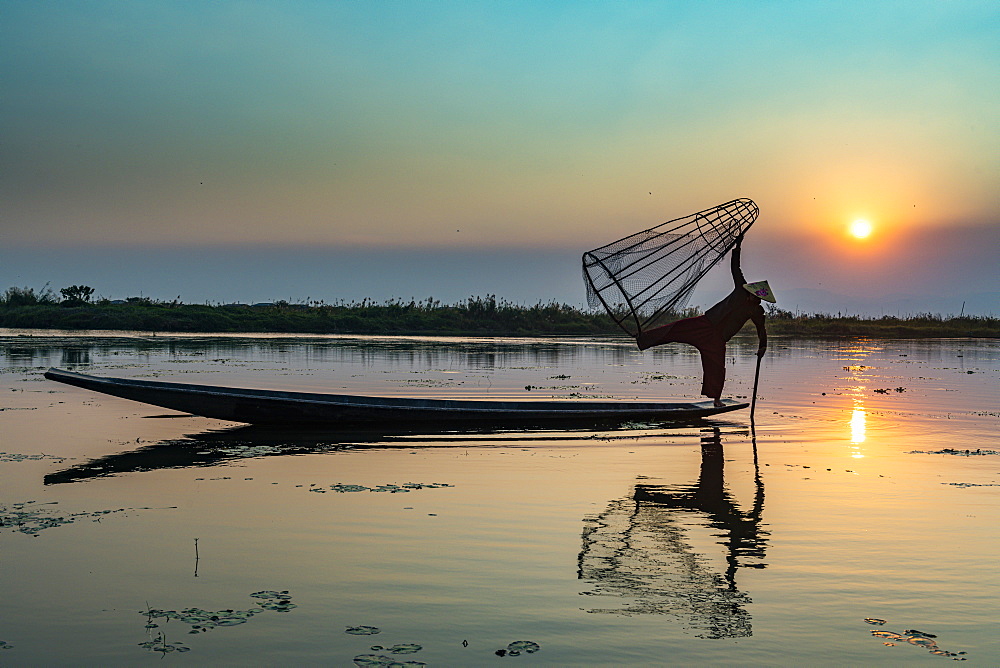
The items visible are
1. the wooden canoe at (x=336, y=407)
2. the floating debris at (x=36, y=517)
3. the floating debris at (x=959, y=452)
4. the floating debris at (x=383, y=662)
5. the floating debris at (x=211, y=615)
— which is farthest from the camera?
the wooden canoe at (x=336, y=407)

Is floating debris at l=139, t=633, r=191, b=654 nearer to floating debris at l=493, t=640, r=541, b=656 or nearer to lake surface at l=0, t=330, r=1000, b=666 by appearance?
lake surface at l=0, t=330, r=1000, b=666

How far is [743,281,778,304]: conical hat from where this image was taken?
14547mm

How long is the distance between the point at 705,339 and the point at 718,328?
286 mm

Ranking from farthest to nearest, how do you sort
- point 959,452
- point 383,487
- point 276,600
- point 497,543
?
1. point 959,452
2. point 383,487
3. point 497,543
4. point 276,600

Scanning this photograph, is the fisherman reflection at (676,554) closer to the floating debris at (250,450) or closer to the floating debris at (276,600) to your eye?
the floating debris at (276,600)

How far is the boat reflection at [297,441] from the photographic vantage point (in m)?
10.2

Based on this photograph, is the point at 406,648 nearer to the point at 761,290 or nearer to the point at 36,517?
the point at 36,517

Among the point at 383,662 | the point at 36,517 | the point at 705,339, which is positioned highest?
the point at 705,339

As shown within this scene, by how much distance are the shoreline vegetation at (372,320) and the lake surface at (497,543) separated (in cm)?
4232

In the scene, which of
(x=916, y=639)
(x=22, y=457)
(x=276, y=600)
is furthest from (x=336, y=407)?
(x=916, y=639)

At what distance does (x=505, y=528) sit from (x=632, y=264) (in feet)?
30.7

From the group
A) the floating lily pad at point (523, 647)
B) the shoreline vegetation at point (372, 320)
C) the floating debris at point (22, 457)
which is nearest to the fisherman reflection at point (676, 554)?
the floating lily pad at point (523, 647)

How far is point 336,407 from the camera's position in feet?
43.9

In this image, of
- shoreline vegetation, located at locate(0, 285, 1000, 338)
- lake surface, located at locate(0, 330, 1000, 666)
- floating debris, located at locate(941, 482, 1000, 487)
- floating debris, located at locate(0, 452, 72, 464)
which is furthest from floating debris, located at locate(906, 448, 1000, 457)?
shoreline vegetation, located at locate(0, 285, 1000, 338)
